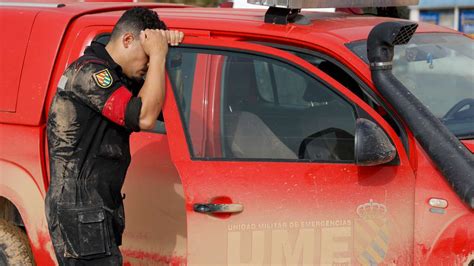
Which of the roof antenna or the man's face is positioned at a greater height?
the roof antenna

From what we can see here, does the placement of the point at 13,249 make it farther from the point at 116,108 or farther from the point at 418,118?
the point at 418,118

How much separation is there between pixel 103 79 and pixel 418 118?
122 centimetres

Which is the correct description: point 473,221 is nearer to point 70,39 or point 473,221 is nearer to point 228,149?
point 228,149

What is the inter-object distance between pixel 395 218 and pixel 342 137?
1.31 feet

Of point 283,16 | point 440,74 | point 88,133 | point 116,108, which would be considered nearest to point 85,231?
point 88,133

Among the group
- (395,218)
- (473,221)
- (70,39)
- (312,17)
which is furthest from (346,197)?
(70,39)

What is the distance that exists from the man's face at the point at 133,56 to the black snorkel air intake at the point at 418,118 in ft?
2.98

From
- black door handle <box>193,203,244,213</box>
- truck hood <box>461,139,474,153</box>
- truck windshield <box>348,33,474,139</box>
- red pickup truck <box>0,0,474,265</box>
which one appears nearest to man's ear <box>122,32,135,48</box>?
red pickup truck <box>0,0,474,265</box>

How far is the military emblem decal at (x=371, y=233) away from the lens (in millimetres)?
3230

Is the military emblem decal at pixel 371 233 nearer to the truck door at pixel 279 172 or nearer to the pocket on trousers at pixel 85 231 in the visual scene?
the truck door at pixel 279 172

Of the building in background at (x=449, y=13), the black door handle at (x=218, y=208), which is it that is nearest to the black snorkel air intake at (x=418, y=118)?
the black door handle at (x=218, y=208)

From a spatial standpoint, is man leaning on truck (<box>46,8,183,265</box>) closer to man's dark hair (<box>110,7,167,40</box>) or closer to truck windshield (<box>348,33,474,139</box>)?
man's dark hair (<box>110,7,167,40</box>)

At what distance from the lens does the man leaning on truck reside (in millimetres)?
3250

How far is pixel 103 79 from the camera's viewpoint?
10.6ft
